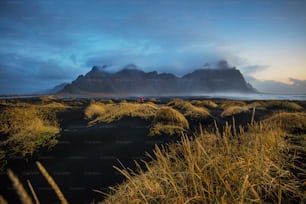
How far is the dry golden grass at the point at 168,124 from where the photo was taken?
7332 millimetres

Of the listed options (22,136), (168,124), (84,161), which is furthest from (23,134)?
(168,124)

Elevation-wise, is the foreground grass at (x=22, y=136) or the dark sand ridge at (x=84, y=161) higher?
the foreground grass at (x=22, y=136)

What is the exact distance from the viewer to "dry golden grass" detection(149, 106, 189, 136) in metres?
7.33

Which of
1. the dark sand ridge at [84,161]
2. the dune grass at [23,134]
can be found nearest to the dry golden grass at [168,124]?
the dark sand ridge at [84,161]

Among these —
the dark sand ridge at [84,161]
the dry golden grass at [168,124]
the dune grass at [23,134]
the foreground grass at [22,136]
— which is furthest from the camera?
the dry golden grass at [168,124]

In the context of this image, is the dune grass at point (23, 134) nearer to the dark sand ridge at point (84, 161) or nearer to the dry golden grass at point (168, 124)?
the dark sand ridge at point (84, 161)

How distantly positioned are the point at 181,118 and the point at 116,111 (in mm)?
4539

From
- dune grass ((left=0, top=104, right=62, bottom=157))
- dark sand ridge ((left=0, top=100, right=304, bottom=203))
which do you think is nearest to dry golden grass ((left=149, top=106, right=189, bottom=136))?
dark sand ridge ((left=0, top=100, right=304, bottom=203))

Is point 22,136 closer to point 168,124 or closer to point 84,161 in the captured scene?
point 84,161

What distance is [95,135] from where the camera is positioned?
7352 millimetres

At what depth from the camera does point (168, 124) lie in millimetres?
8102

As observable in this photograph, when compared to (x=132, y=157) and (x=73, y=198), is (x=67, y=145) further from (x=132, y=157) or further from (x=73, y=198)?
(x=73, y=198)

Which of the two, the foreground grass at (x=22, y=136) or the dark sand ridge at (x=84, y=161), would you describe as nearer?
the dark sand ridge at (x=84, y=161)

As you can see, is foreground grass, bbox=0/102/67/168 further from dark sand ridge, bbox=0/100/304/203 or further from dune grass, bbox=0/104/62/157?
dark sand ridge, bbox=0/100/304/203
